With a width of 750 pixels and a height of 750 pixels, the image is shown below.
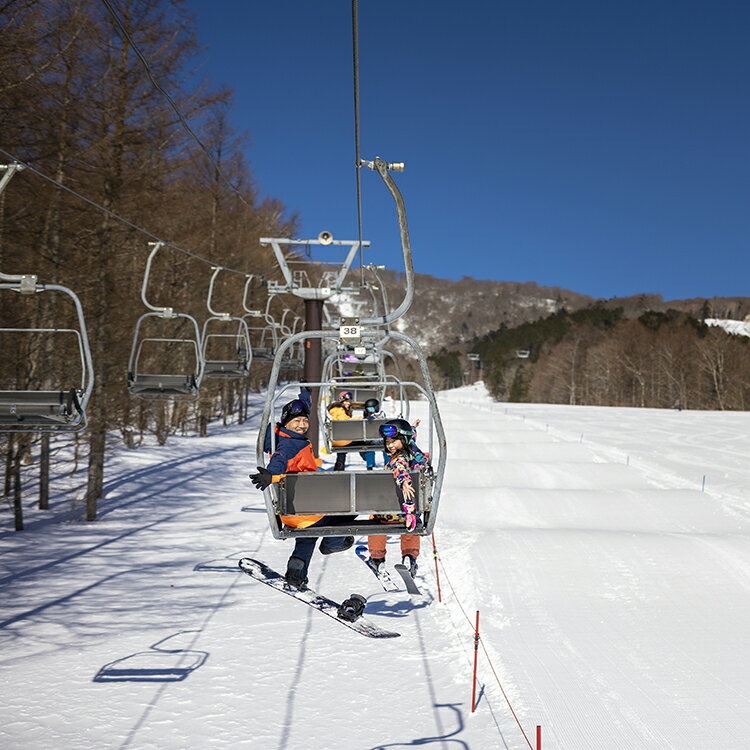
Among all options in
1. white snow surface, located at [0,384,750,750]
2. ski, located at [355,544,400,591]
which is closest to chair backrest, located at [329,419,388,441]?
ski, located at [355,544,400,591]

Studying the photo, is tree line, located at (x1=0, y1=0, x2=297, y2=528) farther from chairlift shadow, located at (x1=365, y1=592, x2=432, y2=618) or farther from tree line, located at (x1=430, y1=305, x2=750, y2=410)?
tree line, located at (x1=430, y1=305, x2=750, y2=410)

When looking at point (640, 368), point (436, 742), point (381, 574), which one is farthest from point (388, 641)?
point (640, 368)

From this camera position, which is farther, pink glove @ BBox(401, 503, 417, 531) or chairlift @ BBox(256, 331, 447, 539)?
pink glove @ BBox(401, 503, 417, 531)

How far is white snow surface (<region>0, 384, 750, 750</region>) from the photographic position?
16.4ft

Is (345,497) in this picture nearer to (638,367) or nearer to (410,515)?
(410,515)

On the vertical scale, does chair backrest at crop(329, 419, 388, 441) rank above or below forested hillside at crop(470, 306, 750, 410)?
below

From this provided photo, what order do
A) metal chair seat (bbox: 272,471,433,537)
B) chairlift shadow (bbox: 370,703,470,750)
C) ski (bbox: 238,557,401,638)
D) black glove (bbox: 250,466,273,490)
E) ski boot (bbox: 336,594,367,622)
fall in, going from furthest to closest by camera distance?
ski (bbox: 238,557,401,638), ski boot (bbox: 336,594,367,622), metal chair seat (bbox: 272,471,433,537), chairlift shadow (bbox: 370,703,470,750), black glove (bbox: 250,466,273,490)

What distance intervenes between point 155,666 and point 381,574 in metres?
2.35

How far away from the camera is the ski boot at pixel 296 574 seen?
17.4 ft

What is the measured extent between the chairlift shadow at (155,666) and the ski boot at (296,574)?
139 cm

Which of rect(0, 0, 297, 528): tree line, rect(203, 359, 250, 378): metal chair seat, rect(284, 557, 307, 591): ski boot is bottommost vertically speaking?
rect(284, 557, 307, 591): ski boot

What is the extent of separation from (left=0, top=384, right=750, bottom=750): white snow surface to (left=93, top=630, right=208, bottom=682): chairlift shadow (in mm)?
23

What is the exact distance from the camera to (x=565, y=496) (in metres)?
14.2

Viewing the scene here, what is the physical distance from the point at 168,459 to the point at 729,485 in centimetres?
1515
